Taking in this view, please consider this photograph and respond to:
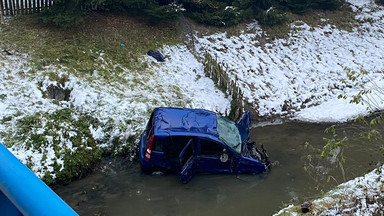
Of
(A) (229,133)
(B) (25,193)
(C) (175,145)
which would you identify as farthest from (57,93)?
(B) (25,193)

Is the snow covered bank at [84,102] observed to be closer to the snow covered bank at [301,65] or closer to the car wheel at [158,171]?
the car wheel at [158,171]

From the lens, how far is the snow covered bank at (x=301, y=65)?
12625mm

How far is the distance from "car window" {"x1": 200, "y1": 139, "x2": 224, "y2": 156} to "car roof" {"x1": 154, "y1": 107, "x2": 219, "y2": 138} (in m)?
0.22

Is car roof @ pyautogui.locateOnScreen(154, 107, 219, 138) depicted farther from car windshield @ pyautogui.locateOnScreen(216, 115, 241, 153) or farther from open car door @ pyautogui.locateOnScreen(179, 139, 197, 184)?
open car door @ pyautogui.locateOnScreen(179, 139, 197, 184)

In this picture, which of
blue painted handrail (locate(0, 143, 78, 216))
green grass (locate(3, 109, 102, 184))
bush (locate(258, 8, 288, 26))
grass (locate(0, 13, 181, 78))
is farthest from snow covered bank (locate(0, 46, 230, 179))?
blue painted handrail (locate(0, 143, 78, 216))

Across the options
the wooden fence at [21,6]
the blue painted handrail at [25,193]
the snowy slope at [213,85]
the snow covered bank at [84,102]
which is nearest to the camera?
the blue painted handrail at [25,193]

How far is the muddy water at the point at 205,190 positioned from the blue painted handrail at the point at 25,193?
6557mm

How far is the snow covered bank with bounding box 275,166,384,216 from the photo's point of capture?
608 centimetres

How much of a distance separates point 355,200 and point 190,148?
3.56 meters

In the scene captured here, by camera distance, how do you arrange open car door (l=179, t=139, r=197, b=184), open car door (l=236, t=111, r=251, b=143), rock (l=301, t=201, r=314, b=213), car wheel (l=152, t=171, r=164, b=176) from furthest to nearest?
open car door (l=236, t=111, r=251, b=143) < car wheel (l=152, t=171, r=164, b=176) < open car door (l=179, t=139, r=197, b=184) < rock (l=301, t=201, r=314, b=213)

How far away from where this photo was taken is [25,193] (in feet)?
3.94

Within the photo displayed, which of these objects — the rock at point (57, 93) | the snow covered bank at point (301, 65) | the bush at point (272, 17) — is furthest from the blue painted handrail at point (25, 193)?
the bush at point (272, 17)

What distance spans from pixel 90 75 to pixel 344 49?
11317 mm

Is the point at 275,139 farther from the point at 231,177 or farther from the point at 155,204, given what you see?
the point at 155,204
